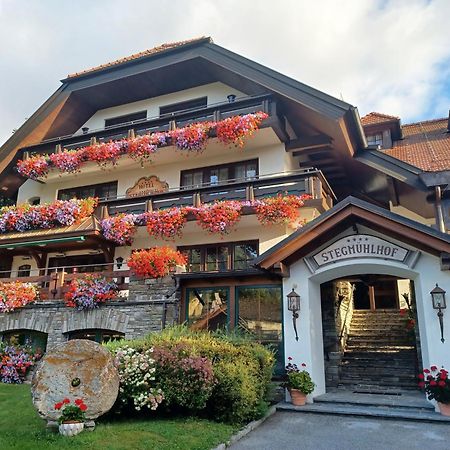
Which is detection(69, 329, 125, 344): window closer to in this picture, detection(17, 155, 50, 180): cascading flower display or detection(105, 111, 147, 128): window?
detection(17, 155, 50, 180): cascading flower display

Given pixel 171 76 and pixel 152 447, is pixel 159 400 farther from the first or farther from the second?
pixel 171 76

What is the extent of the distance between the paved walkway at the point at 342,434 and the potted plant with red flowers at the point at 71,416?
7.79 feet

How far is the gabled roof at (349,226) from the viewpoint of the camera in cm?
958

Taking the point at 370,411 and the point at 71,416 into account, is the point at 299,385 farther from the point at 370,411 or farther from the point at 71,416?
the point at 71,416

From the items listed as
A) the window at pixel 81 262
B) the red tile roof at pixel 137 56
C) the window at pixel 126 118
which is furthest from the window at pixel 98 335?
the red tile roof at pixel 137 56

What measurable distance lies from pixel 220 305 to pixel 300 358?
2.76 meters

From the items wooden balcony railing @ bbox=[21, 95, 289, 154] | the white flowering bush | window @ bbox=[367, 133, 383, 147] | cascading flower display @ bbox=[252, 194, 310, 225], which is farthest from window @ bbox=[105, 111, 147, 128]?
the white flowering bush

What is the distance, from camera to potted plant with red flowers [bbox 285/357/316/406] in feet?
32.6

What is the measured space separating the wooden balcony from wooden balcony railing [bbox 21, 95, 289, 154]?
2092 millimetres

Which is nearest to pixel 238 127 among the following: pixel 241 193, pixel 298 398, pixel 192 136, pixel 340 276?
pixel 192 136

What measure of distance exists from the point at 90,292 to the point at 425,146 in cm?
1307

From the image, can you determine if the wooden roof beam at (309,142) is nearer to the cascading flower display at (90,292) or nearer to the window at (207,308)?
the window at (207,308)

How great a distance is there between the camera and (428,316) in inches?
376

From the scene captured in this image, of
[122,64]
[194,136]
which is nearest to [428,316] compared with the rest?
[194,136]
